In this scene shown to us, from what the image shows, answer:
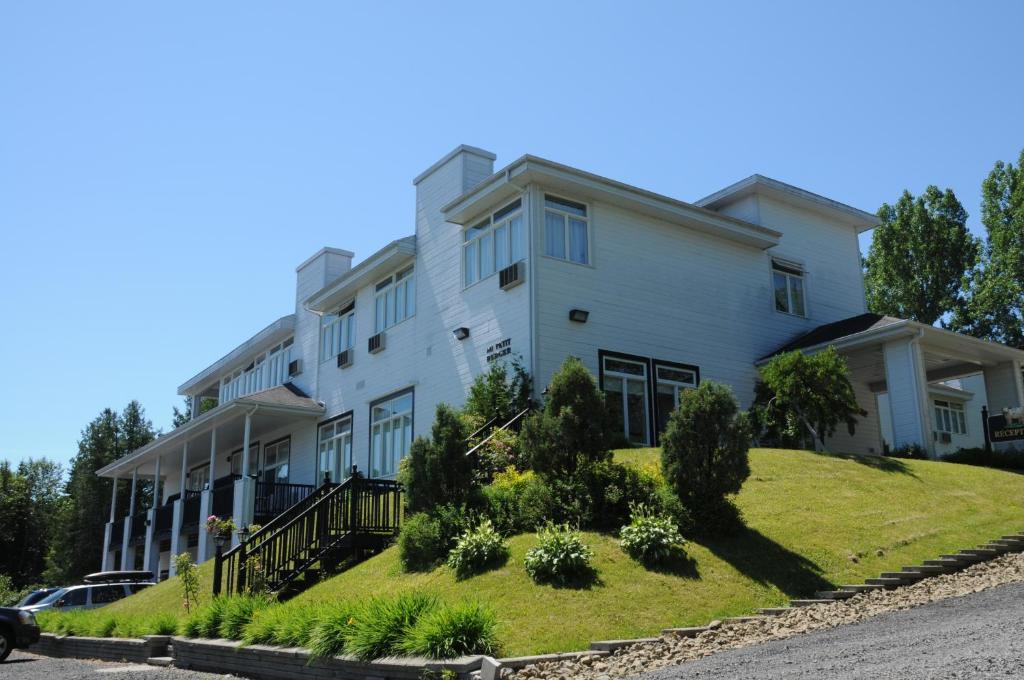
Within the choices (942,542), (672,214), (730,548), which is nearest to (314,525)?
(730,548)

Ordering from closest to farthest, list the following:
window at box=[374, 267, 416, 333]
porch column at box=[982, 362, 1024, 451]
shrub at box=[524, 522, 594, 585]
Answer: shrub at box=[524, 522, 594, 585] < porch column at box=[982, 362, 1024, 451] < window at box=[374, 267, 416, 333]

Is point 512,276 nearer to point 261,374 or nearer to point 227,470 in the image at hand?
point 261,374

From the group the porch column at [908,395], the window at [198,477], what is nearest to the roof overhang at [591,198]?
the porch column at [908,395]

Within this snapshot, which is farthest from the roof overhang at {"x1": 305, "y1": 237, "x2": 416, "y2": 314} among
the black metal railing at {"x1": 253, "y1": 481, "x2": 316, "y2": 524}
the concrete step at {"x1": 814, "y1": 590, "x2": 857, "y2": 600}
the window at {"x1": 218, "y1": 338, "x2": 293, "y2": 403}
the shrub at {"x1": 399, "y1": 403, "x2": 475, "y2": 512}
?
the concrete step at {"x1": 814, "y1": 590, "x2": 857, "y2": 600}

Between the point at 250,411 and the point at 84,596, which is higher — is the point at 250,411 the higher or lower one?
the higher one

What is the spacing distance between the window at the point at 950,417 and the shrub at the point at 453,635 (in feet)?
Result: 89.5

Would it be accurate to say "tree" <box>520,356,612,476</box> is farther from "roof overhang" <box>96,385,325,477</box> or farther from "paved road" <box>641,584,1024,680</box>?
"roof overhang" <box>96,385,325,477</box>

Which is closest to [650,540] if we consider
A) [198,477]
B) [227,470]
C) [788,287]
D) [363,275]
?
[788,287]

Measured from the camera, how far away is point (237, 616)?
1284 cm

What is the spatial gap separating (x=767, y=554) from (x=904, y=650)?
4514mm

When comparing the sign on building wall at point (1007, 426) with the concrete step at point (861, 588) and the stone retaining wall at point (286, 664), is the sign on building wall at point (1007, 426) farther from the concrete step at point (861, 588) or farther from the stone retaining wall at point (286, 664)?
the stone retaining wall at point (286, 664)

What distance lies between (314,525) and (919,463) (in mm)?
11525

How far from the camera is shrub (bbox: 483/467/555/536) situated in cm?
1346

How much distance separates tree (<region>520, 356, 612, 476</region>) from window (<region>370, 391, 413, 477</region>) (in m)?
10.2
